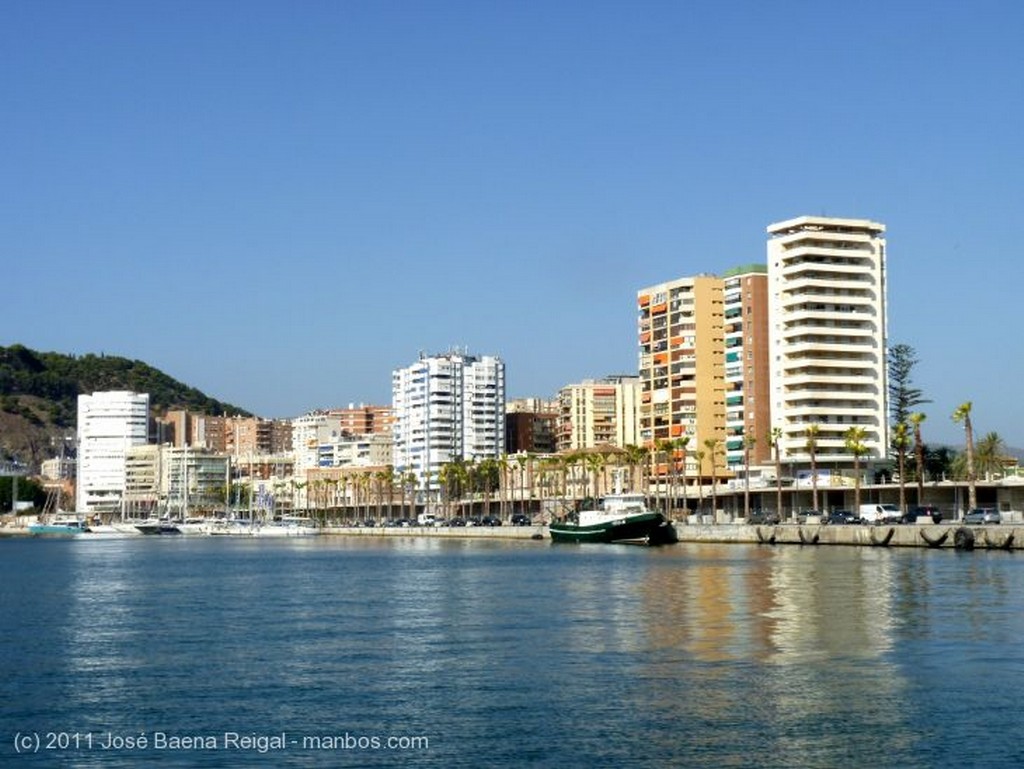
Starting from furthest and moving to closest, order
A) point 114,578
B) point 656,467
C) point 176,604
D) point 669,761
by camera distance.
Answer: point 656,467, point 114,578, point 176,604, point 669,761

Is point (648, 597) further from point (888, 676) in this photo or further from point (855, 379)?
point (855, 379)

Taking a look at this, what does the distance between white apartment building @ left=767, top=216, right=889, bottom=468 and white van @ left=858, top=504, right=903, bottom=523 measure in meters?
44.8

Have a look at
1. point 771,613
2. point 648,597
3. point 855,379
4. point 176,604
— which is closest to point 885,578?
point 648,597

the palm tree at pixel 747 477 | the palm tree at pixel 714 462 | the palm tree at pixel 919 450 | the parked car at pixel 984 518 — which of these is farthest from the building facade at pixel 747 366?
the parked car at pixel 984 518

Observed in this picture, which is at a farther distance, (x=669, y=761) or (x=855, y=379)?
(x=855, y=379)

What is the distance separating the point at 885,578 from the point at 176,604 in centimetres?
3273

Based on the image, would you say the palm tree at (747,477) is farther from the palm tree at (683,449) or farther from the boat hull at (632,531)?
the boat hull at (632,531)

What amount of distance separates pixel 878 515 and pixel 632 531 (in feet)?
67.7

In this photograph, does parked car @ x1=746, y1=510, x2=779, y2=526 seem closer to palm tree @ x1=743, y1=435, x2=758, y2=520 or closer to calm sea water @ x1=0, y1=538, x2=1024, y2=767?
palm tree @ x1=743, y1=435, x2=758, y2=520

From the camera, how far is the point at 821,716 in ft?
113

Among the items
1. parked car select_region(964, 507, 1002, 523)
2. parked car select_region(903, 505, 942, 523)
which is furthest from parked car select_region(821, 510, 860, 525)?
parked car select_region(964, 507, 1002, 523)

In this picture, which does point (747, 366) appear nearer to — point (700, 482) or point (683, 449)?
point (683, 449)

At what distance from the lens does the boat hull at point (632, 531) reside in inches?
5167

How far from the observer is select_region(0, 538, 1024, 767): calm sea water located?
3184 centimetres
